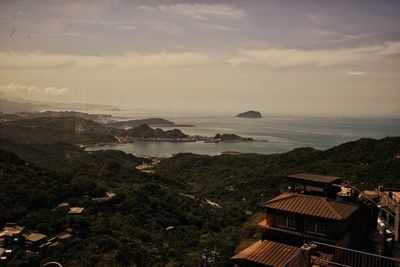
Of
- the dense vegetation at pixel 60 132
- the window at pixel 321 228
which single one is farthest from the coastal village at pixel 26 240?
the dense vegetation at pixel 60 132

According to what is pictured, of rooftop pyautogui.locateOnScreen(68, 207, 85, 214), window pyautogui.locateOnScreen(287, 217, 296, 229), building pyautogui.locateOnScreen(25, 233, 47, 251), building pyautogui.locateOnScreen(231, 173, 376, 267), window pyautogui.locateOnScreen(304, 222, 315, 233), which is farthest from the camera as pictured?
rooftop pyautogui.locateOnScreen(68, 207, 85, 214)

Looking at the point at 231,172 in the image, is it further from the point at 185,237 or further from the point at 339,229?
the point at 339,229

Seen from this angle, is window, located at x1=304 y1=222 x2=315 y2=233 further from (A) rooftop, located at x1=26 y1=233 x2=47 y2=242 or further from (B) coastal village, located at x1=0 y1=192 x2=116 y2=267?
(A) rooftop, located at x1=26 y1=233 x2=47 y2=242

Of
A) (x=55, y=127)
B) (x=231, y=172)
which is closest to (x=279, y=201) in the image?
(x=231, y=172)

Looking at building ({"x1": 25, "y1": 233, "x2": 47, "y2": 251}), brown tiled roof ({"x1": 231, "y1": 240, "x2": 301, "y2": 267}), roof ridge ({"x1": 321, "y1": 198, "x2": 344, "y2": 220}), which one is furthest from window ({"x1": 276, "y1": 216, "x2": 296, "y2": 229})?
building ({"x1": 25, "y1": 233, "x2": 47, "y2": 251})

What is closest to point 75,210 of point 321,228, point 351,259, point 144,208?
point 144,208

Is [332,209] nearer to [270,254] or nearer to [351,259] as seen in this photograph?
[351,259]

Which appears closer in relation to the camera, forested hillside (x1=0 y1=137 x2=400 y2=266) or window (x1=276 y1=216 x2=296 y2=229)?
→ window (x1=276 y1=216 x2=296 y2=229)
